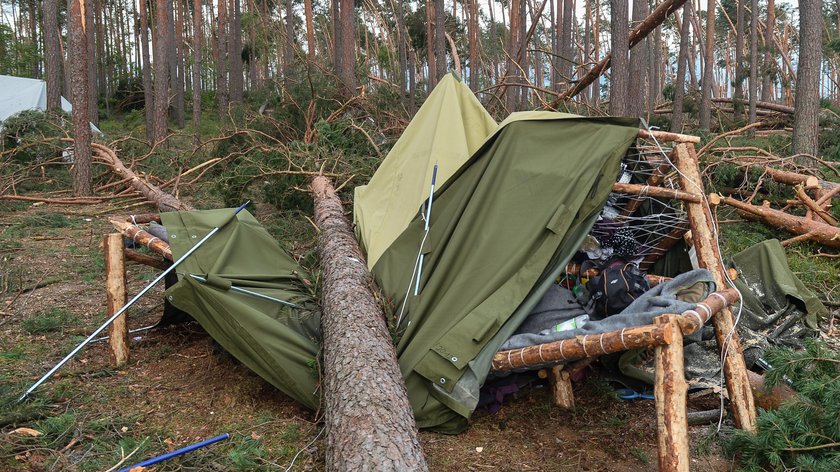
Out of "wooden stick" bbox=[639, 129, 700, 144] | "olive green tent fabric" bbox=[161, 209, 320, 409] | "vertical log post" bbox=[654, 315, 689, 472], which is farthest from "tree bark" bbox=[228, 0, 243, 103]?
"vertical log post" bbox=[654, 315, 689, 472]

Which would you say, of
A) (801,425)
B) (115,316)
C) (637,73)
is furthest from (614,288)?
(637,73)

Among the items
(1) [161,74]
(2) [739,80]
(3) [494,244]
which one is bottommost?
(3) [494,244]

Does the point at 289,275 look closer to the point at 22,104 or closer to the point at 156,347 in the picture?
the point at 156,347

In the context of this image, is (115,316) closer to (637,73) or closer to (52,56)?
(637,73)

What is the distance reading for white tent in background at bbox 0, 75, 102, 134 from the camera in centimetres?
1493

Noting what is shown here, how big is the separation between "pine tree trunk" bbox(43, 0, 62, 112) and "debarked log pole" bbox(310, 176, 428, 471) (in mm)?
10803

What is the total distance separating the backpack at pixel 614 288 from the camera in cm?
398

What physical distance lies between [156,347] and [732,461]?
390 cm

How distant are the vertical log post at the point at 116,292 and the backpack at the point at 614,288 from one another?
10.5ft

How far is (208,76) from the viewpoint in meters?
30.4

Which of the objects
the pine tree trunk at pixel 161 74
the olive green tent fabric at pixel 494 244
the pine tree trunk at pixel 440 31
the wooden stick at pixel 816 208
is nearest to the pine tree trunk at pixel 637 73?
the wooden stick at pixel 816 208

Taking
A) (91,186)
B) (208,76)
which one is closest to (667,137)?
(91,186)

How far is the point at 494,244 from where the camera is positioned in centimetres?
400

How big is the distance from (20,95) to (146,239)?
46.2 feet
